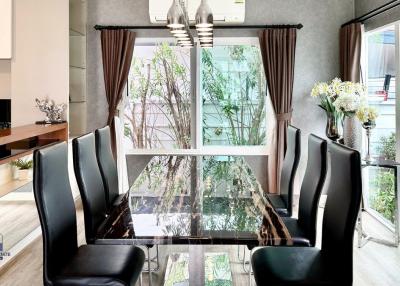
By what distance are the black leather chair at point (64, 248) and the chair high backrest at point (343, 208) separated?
104cm

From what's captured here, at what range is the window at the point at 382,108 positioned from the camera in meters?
4.21

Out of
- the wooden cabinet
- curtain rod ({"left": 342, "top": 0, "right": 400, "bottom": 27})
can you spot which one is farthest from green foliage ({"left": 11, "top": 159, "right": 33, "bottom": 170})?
curtain rod ({"left": 342, "top": 0, "right": 400, "bottom": 27})

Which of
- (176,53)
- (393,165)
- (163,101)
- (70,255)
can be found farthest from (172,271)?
(176,53)

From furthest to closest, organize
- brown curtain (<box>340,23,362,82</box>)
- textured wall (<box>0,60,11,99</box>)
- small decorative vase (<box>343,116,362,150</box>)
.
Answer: textured wall (<box>0,60,11,99</box>)
brown curtain (<box>340,23,362,82</box>)
small decorative vase (<box>343,116,362,150</box>)

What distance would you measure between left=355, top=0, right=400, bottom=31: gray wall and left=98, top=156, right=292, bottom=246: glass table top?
7.39 feet

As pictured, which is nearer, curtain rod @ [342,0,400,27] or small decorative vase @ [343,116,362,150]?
small decorative vase @ [343,116,362,150]

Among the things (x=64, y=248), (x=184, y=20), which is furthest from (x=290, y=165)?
(x=64, y=248)

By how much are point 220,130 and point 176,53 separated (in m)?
1.13

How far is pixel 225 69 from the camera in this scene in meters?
5.18

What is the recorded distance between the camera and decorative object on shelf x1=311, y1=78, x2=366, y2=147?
3.76 metres

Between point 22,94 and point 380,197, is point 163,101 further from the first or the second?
point 380,197

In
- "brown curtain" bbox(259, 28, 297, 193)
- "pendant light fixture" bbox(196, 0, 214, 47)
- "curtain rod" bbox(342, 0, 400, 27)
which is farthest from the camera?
"brown curtain" bbox(259, 28, 297, 193)

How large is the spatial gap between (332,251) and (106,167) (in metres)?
1.80

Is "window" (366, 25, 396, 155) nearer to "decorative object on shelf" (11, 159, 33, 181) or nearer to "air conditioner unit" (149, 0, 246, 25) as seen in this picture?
"air conditioner unit" (149, 0, 246, 25)
